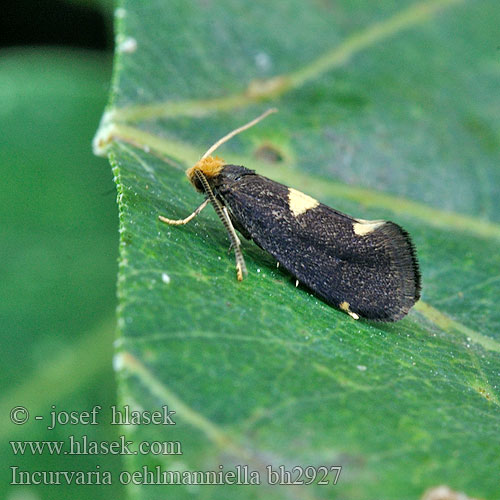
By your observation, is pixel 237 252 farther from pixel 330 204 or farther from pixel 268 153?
pixel 268 153

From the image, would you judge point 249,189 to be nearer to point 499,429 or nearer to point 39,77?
point 499,429

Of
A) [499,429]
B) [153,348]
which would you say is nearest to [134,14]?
[153,348]

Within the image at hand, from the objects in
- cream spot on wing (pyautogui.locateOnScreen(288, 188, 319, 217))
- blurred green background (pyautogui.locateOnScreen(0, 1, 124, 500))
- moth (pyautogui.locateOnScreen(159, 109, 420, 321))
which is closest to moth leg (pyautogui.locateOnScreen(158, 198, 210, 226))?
moth (pyautogui.locateOnScreen(159, 109, 420, 321))

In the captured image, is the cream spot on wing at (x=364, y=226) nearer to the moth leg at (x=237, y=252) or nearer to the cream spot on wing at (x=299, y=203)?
the cream spot on wing at (x=299, y=203)

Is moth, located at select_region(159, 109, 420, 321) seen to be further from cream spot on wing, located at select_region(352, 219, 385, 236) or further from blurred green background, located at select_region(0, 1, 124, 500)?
blurred green background, located at select_region(0, 1, 124, 500)

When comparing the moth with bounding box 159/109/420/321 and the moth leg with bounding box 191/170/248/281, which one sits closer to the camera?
the moth with bounding box 159/109/420/321
